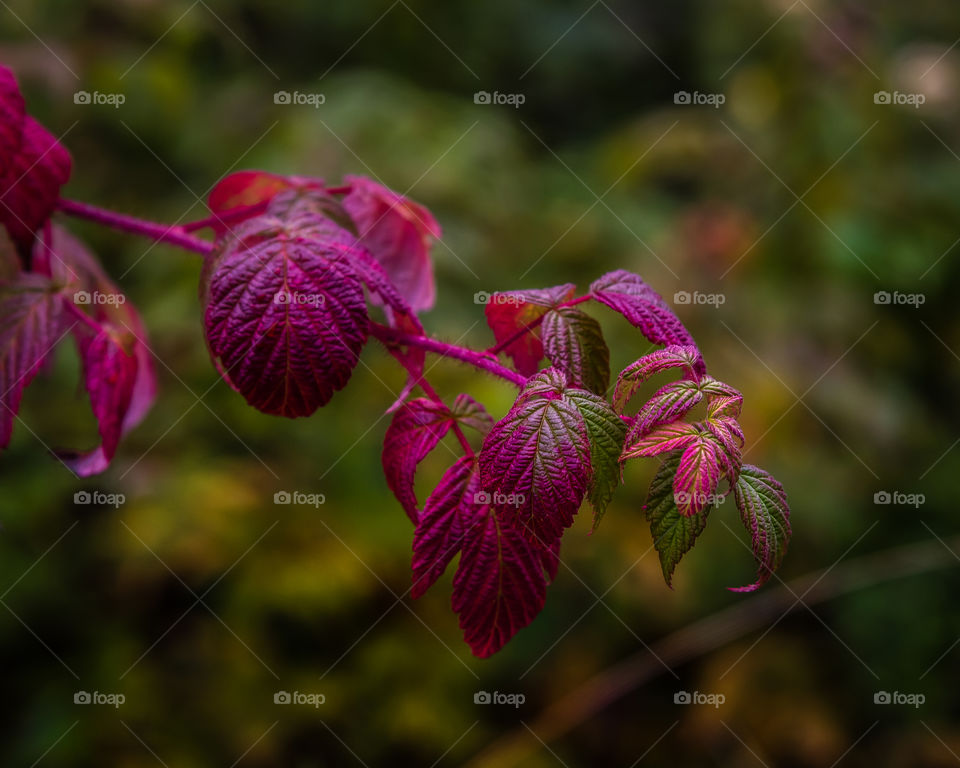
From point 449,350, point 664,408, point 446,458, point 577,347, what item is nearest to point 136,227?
point 449,350

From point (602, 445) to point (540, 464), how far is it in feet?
0.19

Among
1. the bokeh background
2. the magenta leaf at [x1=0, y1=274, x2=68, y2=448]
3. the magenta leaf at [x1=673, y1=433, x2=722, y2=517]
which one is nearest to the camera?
the magenta leaf at [x1=673, y1=433, x2=722, y2=517]

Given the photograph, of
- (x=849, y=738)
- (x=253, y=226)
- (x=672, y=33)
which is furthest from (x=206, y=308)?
(x=672, y=33)

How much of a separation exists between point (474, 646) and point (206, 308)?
15.1 inches

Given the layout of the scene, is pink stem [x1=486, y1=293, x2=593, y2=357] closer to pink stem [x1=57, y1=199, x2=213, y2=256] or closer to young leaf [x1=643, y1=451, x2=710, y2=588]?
young leaf [x1=643, y1=451, x2=710, y2=588]

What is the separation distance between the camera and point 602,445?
0.68 m

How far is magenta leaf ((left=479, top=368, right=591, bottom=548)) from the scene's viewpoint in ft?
2.13

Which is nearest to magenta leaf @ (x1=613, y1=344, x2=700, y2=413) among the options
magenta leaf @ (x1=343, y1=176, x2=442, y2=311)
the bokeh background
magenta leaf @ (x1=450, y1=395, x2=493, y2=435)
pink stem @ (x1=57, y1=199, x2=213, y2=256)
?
magenta leaf @ (x1=450, y1=395, x2=493, y2=435)

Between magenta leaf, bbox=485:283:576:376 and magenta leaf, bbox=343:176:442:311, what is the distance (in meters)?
0.18

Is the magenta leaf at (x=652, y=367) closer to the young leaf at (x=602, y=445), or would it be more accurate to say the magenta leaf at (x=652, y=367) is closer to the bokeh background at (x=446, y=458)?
the young leaf at (x=602, y=445)

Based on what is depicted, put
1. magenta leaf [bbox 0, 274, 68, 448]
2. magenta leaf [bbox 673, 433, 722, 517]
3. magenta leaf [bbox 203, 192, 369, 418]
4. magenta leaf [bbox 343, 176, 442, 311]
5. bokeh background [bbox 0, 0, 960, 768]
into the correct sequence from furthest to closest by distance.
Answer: bokeh background [bbox 0, 0, 960, 768] → magenta leaf [bbox 343, 176, 442, 311] → magenta leaf [bbox 0, 274, 68, 448] → magenta leaf [bbox 203, 192, 369, 418] → magenta leaf [bbox 673, 433, 722, 517]

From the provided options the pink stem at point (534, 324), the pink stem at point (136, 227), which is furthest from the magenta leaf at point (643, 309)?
the pink stem at point (136, 227)

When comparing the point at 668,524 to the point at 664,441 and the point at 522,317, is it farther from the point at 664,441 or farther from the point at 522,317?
the point at 522,317

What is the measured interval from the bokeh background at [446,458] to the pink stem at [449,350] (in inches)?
60.1
